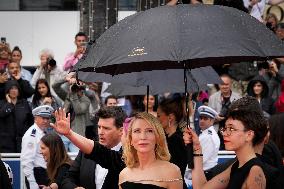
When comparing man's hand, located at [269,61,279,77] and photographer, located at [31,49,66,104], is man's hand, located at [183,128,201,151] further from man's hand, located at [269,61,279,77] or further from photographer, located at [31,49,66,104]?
man's hand, located at [269,61,279,77]

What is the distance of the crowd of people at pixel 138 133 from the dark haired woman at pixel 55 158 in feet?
0.04

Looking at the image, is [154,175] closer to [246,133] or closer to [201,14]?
[246,133]

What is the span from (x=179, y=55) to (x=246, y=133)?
0.73m

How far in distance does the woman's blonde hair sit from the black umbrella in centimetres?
45

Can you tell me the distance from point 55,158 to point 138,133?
254cm

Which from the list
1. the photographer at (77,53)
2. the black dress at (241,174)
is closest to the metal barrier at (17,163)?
the photographer at (77,53)

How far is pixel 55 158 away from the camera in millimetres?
8250

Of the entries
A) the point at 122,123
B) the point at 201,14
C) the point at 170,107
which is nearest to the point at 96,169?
the point at 122,123

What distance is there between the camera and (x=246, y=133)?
5.39 m

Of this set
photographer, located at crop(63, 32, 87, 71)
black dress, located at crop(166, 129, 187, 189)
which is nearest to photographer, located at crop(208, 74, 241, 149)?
photographer, located at crop(63, 32, 87, 71)

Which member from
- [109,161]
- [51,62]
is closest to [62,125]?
[109,161]

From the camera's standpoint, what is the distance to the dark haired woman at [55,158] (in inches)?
320

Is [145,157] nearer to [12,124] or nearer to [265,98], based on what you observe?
[12,124]

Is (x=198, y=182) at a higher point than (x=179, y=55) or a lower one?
lower
